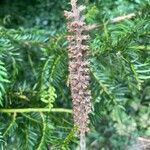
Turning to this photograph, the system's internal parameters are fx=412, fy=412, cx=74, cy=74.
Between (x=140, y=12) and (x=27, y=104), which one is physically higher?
(x=140, y=12)

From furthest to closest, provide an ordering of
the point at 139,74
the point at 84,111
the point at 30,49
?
1. the point at 30,49
2. the point at 139,74
3. the point at 84,111

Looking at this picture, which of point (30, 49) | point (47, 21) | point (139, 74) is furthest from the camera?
point (47, 21)

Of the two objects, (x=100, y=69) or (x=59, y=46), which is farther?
(x=59, y=46)

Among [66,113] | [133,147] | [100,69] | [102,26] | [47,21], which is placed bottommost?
[133,147]

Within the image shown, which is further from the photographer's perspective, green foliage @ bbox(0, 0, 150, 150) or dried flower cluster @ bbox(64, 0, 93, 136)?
green foliage @ bbox(0, 0, 150, 150)

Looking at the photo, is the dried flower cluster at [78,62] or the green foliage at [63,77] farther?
the green foliage at [63,77]

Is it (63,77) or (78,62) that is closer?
(78,62)

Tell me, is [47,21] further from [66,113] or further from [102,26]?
[66,113]

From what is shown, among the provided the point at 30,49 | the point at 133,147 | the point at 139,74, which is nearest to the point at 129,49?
the point at 139,74
